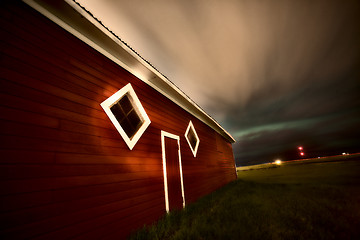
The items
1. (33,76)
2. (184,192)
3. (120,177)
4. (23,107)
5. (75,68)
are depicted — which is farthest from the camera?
(184,192)

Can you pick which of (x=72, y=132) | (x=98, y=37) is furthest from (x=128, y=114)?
(x=98, y=37)

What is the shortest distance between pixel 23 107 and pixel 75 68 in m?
1.19

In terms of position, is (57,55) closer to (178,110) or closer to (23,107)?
(23,107)

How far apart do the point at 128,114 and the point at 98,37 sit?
6.41 ft

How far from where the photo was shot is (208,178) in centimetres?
828

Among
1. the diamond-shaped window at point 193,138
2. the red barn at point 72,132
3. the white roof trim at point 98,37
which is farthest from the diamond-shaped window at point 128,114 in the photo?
the diamond-shaped window at point 193,138

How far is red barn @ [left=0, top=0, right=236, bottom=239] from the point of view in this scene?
195 cm

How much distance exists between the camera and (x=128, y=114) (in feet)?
13.1

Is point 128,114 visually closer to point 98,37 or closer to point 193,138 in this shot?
point 98,37

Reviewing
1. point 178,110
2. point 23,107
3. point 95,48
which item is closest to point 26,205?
point 23,107

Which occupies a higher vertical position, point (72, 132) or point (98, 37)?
point (98, 37)

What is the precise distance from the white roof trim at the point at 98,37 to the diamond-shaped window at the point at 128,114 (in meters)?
0.75

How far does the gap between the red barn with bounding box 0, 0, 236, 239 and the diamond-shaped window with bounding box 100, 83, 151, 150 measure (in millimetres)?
29

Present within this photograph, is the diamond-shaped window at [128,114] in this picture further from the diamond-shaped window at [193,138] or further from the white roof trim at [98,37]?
the diamond-shaped window at [193,138]
